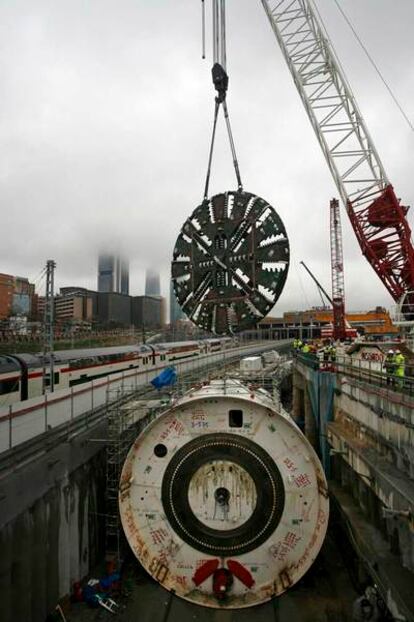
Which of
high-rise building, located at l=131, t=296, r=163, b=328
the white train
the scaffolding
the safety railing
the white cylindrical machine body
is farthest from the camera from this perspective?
high-rise building, located at l=131, t=296, r=163, b=328

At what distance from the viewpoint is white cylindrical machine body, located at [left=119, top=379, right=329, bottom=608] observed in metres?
8.51

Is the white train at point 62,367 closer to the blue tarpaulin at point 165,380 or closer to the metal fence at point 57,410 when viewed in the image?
the metal fence at point 57,410

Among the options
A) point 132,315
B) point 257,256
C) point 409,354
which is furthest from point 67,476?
point 132,315

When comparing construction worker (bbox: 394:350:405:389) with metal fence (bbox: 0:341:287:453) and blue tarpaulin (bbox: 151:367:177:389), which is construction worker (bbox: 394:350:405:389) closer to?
blue tarpaulin (bbox: 151:367:177:389)

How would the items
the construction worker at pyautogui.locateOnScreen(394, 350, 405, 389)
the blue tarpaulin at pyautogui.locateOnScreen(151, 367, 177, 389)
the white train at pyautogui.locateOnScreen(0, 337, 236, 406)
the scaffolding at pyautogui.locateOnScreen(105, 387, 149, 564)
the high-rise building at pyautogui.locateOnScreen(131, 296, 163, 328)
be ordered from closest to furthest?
the construction worker at pyautogui.locateOnScreen(394, 350, 405, 389), the scaffolding at pyautogui.locateOnScreen(105, 387, 149, 564), the blue tarpaulin at pyautogui.locateOnScreen(151, 367, 177, 389), the white train at pyautogui.locateOnScreen(0, 337, 236, 406), the high-rise building at pyautogui.locateOnScreen(131, 296, 163, 328)

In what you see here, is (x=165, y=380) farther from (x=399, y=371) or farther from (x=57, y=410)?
(x=399, y=371)

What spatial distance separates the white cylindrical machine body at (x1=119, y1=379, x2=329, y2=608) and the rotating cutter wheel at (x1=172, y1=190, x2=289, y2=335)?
2.33m

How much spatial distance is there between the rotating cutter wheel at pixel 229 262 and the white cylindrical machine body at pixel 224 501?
7.64 feet

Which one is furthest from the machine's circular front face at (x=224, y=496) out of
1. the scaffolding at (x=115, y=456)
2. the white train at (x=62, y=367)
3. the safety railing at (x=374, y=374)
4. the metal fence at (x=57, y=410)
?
the white train at (x=62, y=367)

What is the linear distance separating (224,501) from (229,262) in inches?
240

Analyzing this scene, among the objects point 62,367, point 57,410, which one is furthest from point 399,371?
point 62,367

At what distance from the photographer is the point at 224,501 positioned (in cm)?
854

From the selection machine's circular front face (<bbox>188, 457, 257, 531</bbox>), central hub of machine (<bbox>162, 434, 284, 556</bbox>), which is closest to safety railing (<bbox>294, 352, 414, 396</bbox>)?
central hub of machine (<bbox>162, 434, 284, 556</bbox>)

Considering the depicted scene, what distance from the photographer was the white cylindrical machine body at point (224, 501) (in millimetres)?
8508
